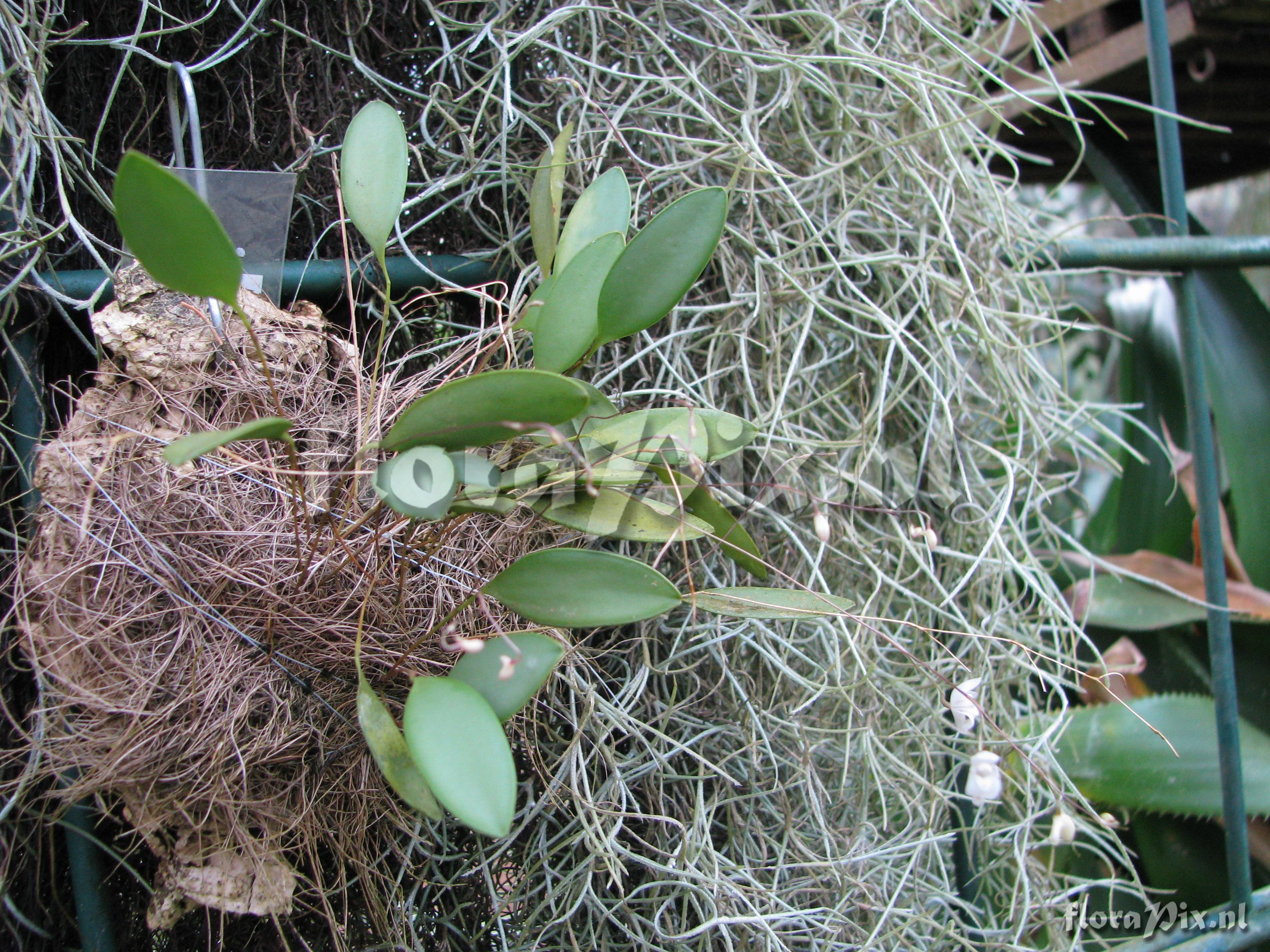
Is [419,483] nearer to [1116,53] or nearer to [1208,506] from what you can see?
[1208,506]

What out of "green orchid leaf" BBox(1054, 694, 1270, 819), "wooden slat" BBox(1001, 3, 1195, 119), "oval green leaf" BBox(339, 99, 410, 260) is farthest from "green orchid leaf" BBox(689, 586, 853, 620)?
"wooden slat" BBox(1001, 3, 1195, 119)

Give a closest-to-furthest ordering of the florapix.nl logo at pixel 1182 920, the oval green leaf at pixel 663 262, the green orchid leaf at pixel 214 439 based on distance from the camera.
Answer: the green orchid leaf at pixel 214 439
the oval green leaf at pixel 663 262
the florapix.nl logo at pixel 1182 920

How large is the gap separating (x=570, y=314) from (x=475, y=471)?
0.10 meters

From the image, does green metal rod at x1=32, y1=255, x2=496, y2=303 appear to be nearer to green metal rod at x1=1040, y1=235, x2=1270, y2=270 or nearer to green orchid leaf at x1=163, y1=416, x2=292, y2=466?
green orchid leaf at x1=163, y1=416, x2=292, y2=466

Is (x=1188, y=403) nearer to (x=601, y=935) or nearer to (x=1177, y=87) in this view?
(x=601, y=935)

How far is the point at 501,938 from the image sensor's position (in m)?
0.46

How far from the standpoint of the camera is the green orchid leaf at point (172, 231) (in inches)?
10.5

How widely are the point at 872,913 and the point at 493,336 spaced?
1.52 feet

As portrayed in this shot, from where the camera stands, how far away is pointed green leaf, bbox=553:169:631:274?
42 cm

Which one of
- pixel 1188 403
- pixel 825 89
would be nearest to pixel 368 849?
pixel 825 89

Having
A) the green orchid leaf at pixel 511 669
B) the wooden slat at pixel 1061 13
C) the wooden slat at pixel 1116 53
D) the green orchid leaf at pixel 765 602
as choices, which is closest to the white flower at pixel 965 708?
the green orchid leaf at pixel 765 602

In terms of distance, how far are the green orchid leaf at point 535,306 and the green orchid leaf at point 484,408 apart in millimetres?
90

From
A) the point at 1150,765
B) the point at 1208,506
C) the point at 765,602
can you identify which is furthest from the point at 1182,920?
the point at 765,602

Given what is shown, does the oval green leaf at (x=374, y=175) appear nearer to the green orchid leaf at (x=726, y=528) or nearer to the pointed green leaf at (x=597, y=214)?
the pointed green leaf at (x=597, y=214)
